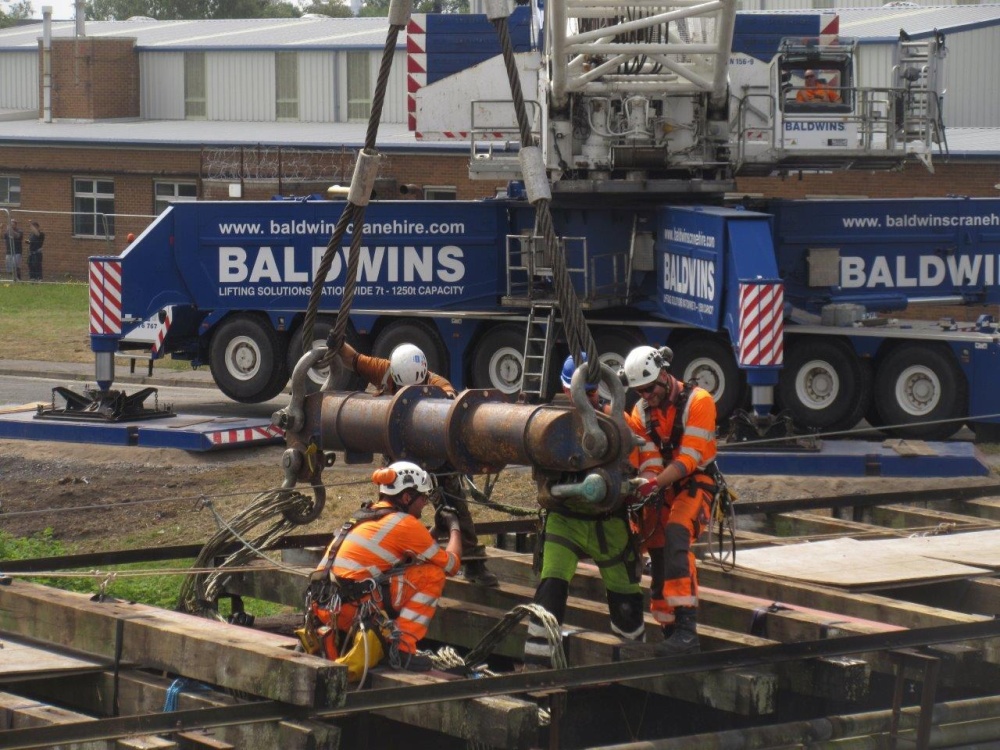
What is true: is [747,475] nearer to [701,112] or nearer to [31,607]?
[701,112]

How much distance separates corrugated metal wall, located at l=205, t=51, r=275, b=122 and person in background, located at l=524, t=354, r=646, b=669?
37798mm

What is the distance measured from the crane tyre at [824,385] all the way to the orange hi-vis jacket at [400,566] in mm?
10292

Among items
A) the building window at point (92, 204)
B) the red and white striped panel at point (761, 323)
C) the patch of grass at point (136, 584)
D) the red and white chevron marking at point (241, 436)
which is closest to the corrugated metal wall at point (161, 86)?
the building window at point (92, 204)

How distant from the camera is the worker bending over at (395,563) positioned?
8.12 m

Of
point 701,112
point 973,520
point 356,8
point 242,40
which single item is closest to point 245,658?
point 973,520

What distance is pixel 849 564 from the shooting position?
10188 millimetres

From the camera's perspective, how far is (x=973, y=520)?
12203 millimetres

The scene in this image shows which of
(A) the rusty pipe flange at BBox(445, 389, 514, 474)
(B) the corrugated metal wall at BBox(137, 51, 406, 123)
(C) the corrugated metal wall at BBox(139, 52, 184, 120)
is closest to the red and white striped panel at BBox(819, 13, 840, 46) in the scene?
(A) the rusty pipe flange at BBox(445, 389, 514, 474)

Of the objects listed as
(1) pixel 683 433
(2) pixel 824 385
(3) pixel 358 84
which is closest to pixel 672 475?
(1) pixel 683 433

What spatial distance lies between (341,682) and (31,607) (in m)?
2.67

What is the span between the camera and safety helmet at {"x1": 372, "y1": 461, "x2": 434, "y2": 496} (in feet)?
27.1

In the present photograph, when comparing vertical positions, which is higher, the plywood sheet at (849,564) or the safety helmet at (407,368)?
the safety helmet at (407,368)

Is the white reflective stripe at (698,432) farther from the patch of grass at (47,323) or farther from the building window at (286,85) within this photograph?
the building window at (286,85)

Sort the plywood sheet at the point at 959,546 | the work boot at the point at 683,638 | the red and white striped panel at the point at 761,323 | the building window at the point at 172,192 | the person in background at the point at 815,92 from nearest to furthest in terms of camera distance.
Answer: the work boot at the point at 683,638, the plywood sheet at the point at 959,546, the red and white striped panel at the point at 761,323, the person in background at the point at 815,92, the building window at the point at 172,192
